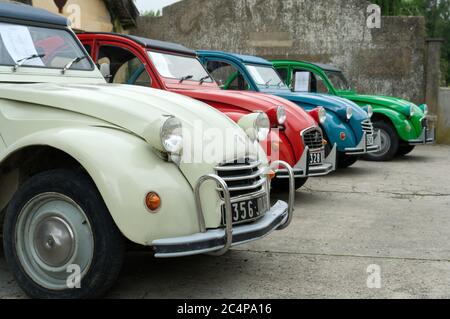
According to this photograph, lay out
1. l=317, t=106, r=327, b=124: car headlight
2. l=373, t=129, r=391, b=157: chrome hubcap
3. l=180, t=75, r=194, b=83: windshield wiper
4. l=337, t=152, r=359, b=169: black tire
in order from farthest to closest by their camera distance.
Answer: l=373, t=129, r=391, b=157: chrome hubcap → l=337, t=152, r=359, b=169: black tire → l=317, t=106, r=327, b=124: car headlight → l=180, t=75, r=194, b=83: windshield wiper

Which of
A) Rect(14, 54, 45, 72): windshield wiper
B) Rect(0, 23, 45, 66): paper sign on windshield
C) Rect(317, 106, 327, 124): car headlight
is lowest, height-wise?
Rect(317, 106, 327, 124): car headlight

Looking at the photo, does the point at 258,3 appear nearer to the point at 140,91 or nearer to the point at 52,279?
the point at 140,91

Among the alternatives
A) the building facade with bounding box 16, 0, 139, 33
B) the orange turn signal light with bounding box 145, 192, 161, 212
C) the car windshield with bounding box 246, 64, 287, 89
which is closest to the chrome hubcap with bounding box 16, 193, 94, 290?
the orange turn signal light with bounding box 145, 192, 161, 212

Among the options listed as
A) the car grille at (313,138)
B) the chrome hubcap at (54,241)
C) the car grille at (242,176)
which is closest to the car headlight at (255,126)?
the car grille at (242,176)

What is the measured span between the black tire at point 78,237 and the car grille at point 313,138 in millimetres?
3719

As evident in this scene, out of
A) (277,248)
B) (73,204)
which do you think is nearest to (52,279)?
(73,204)

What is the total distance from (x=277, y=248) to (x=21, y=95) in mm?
2251

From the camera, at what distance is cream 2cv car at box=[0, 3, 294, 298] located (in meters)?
3.02

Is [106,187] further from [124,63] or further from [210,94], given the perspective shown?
[124,63]

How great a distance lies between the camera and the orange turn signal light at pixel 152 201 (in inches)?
119

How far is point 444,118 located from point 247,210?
11647 mm

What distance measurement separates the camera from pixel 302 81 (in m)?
9.73

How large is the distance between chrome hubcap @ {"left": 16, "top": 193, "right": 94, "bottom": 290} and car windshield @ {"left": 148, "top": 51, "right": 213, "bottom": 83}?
133 inches

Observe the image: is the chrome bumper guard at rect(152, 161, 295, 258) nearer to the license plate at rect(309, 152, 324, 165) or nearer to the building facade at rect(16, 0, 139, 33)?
the license plate at rect(309, 152, 324, 165)
